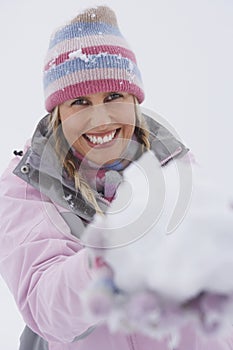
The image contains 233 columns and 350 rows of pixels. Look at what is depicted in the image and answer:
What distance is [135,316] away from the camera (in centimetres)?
43

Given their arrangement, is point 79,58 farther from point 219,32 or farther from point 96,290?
point 219,32

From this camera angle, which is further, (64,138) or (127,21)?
(127,21)

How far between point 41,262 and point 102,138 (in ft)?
0.97

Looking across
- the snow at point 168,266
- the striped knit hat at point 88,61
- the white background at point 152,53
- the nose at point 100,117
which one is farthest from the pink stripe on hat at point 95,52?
the white background at point 152,53

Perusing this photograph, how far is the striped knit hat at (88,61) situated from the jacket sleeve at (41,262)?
186mm

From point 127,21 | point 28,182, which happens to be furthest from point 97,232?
point 127,21

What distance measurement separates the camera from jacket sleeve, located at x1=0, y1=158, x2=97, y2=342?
53cm

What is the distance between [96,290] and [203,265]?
96mm

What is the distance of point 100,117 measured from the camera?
0.87 metres

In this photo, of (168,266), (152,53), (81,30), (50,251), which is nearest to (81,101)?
(81,30)

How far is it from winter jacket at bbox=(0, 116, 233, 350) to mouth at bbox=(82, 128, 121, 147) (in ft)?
0.23

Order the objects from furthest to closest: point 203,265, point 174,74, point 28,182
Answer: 1. point 174,74
2. point 28,182
3. point 203,265

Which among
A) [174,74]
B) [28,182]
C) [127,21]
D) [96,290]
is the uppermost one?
[96,290]

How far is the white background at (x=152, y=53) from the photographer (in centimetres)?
241
